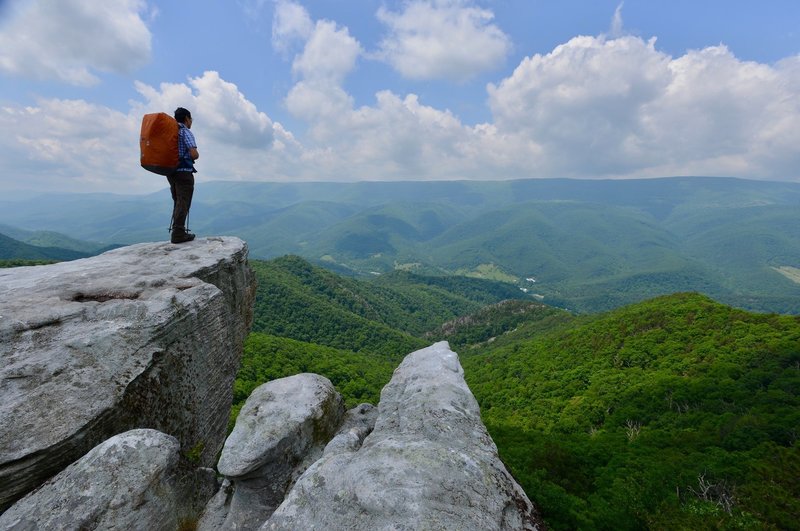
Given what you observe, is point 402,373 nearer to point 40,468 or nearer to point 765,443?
point 40,468

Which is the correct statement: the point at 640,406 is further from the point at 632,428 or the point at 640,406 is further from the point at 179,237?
the point at 179,237

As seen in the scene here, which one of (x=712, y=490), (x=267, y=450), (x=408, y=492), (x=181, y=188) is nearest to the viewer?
(x=408, y=492)

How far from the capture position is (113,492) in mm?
7285

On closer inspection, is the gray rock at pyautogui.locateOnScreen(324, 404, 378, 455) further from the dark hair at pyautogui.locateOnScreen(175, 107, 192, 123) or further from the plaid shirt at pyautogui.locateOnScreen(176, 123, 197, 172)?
the dark hair at pyautogui.locateOnScreen(175, 107, 192, 123)

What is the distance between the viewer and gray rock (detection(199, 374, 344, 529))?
382 inches

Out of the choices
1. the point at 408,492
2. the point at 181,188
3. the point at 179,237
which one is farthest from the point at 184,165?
the point at 408,492

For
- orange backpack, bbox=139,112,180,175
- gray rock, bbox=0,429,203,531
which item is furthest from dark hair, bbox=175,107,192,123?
gray rock, bbox=0,429,203,531

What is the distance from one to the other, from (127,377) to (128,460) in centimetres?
231

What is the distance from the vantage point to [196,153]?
13.9m

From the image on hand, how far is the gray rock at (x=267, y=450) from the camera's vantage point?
31.8ft

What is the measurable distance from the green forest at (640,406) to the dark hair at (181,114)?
26.4 meters

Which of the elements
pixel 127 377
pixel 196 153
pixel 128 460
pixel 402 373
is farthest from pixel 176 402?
pixel 196 153

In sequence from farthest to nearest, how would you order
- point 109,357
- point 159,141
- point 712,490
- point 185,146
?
point 712,490, point 185,146, point 159,141, point 109,357

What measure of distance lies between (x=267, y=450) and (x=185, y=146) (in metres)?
11.1
